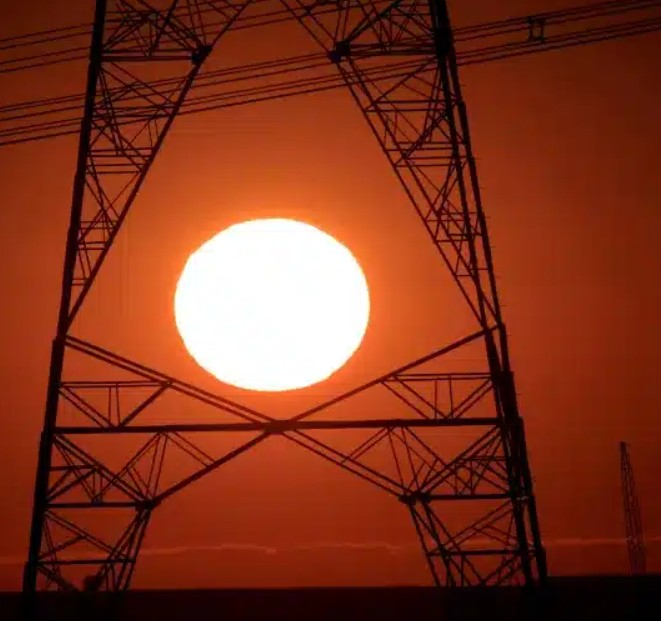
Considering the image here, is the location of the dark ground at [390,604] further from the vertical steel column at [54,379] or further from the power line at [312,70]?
the power line at [312,70]

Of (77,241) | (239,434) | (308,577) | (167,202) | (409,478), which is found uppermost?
(167,202)

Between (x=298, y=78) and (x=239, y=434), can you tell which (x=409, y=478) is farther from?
(x=298, y=78)

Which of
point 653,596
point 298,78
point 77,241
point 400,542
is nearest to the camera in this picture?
point 653,596

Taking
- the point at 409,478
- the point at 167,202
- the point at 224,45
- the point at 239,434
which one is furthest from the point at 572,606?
the point at 224,45

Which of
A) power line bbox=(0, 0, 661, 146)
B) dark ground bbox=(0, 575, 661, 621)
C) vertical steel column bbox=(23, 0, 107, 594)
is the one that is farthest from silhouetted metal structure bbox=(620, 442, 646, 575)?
vertical steel column bbox=(23, 0, 107, 594)

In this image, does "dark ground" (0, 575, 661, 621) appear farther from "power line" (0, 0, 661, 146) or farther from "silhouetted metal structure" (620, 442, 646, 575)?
"power line" (0, 0, 661, 146)

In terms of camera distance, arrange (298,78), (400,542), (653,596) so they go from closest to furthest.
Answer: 1. (653,596)
2. (298,78)
3. (400,542)

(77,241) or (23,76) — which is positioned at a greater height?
(23,76)
